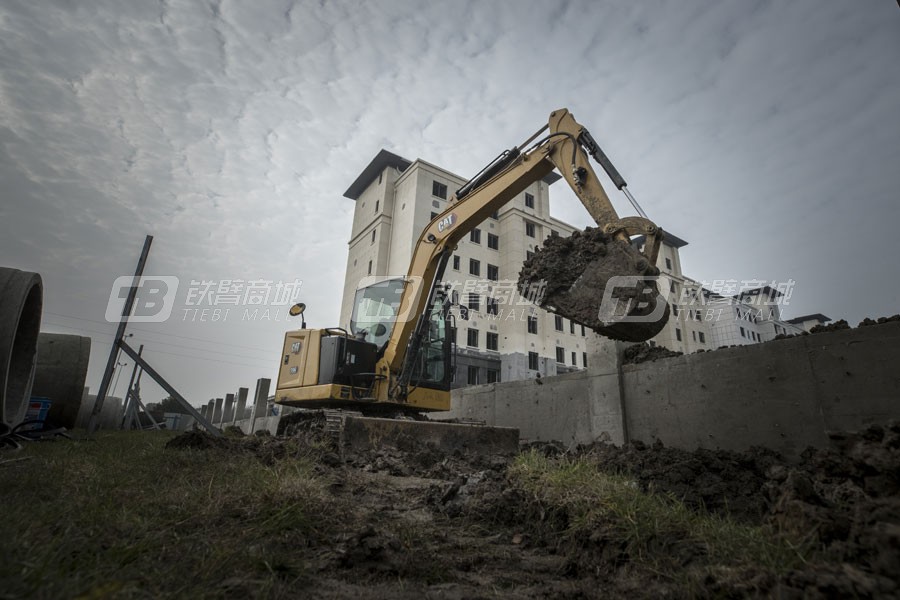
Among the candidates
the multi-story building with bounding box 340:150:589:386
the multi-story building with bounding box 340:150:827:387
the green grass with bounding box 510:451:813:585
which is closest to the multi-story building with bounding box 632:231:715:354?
the multi-story building with bounding box 340:150:827:387

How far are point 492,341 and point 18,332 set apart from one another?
23071 mm

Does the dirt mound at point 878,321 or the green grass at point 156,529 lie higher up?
the dirt mound at point 878,321

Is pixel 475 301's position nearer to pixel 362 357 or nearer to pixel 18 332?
pixel 362 357

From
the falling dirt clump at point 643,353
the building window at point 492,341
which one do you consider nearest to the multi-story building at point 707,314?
the building window at point 492,341

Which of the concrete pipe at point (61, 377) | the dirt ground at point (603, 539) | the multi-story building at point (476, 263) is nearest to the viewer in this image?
the dirt ground at point (603, 539)

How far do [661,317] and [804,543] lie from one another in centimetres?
291

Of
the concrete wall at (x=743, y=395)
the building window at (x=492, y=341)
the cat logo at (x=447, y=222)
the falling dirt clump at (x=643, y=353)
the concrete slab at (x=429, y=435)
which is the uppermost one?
the building window at (x=492, y=341)

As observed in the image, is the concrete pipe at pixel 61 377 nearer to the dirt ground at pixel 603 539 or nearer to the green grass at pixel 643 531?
the dirt ground at pixel 603 539

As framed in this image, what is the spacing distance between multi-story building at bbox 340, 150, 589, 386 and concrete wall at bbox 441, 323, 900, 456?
701 inches

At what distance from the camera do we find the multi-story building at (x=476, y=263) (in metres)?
26.4

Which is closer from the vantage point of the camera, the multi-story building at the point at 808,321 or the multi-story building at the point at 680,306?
the multi-story building at the point at 680,306

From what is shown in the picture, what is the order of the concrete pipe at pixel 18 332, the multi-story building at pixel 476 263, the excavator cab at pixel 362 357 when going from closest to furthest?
1. the concrete pipe at pixel 18 332
2. the excavator cab at pixel 362 357
3. the multi-story building at pixel 476 263

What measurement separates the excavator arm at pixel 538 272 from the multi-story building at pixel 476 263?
1698 cm

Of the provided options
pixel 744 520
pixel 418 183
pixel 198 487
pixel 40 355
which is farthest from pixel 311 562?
pixel 418 183
